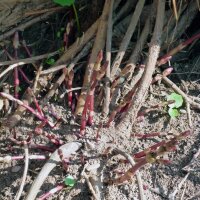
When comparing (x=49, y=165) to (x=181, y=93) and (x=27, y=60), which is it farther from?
(x=181, y=93)

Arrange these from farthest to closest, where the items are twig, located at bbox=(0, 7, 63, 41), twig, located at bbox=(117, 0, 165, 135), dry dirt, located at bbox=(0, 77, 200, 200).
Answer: twig, located at bbox=(0, 7, 63, 41), twig, located at bbox=(117, 0, 165, 135), dry dirt, located at bbox=(0, 77, 200, 200)

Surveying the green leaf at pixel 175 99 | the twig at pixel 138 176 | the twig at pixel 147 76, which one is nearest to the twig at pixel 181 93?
the green leaf at pixel 175 99

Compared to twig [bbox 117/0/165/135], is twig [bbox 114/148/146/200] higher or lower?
lower

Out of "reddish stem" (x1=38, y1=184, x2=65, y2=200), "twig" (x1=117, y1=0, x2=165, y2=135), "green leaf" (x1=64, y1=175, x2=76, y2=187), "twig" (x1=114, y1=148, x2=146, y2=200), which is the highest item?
"twig" (x1=117, y1=0, x2=165, y2=135)

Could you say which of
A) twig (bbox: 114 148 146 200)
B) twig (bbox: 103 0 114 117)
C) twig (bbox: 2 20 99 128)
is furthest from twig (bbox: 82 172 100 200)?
twig (bbox: 2 20 99 128)

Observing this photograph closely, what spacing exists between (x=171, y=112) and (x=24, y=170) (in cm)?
73

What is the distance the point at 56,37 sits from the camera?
236cm

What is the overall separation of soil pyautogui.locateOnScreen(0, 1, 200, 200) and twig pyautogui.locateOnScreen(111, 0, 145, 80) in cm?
23

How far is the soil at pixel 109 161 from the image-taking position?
1975 millimetres

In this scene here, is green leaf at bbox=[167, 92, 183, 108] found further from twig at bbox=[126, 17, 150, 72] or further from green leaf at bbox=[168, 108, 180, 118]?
→ twig at bbox=[126, 17, 150, 72]

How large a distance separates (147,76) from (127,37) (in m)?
0.22

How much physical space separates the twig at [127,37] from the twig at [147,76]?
0.31 feet

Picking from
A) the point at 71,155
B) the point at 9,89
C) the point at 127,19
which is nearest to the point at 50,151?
the point at 71,155

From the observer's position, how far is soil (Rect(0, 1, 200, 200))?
197cm
